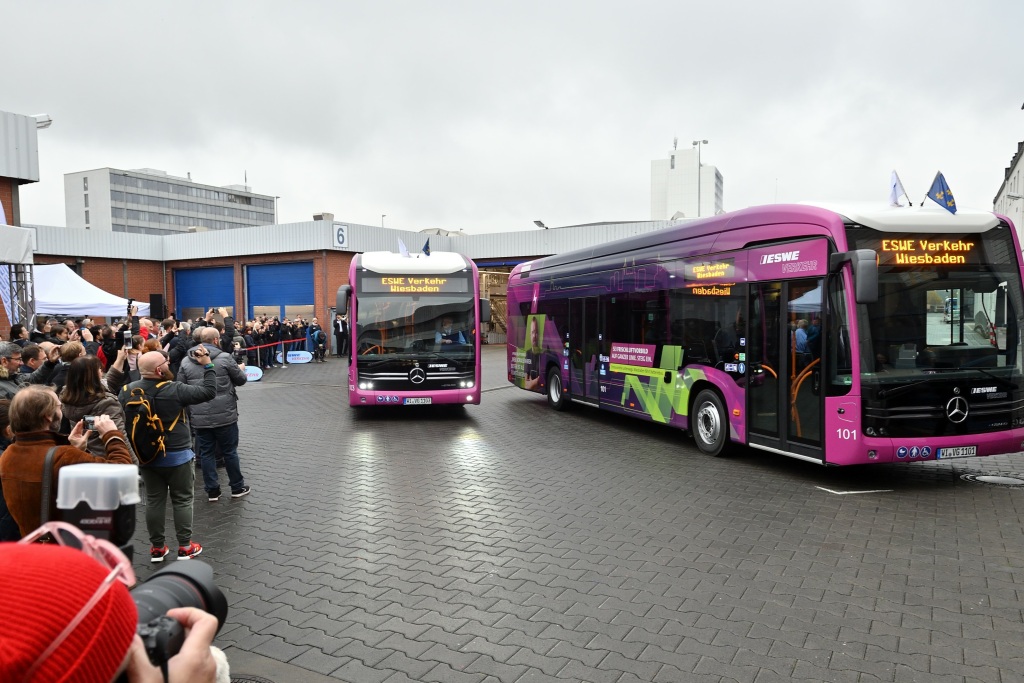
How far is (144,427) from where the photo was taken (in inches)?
212

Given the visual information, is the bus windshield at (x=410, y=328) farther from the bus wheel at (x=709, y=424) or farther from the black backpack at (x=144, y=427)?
the black backpack at (x=144, y=427)

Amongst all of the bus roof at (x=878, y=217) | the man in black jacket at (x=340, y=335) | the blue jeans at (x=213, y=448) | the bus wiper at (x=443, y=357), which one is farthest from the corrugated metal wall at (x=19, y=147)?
the bus roof at (x=878, y=217)

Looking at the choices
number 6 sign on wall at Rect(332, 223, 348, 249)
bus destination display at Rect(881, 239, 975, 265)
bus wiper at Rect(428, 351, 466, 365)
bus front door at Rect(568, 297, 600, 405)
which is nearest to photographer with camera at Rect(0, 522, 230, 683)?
bus destination display at Rect(881, 239, 975, 265)

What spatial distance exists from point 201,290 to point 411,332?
2742cm

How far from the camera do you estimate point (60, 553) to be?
1228 mm

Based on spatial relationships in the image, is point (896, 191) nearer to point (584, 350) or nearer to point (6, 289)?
point (584, 350)

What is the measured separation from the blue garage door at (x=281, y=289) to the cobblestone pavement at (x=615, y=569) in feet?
79.0

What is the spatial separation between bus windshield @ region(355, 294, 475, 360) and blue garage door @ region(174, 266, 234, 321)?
24601 millimetres

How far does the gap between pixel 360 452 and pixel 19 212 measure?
13290 mm

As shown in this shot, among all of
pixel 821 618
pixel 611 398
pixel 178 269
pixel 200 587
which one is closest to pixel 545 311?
pixel 611 398

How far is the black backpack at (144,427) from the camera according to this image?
17.6 feet

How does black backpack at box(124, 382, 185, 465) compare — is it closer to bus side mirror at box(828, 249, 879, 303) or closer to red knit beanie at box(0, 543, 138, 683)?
red knit beanie at box(0, 543, 138, 683)

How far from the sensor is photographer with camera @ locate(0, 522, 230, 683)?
1.12m

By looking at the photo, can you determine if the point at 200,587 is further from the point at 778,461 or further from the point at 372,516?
the point at 778,461
